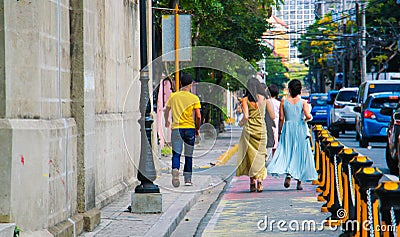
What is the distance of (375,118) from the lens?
27547mm

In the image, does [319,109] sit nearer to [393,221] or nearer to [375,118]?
[375,118]

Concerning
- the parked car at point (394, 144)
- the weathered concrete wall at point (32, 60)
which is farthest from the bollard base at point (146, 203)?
the parked car at point (394, 144)

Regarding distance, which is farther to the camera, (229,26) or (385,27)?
(385,27)

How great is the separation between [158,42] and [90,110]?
18.5 metres

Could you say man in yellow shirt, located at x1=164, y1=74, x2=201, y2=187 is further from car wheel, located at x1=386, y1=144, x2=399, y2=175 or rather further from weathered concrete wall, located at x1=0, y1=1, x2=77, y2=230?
weathered concrete wall, located at x1=0, y1=1, x2=77, y2=230

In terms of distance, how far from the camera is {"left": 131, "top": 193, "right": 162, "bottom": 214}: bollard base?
11.8 m

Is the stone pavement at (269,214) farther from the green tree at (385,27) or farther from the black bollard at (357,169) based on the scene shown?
the green tree at (385,27)

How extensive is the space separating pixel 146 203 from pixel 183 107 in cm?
330

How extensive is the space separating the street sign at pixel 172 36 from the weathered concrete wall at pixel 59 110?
5.22 m

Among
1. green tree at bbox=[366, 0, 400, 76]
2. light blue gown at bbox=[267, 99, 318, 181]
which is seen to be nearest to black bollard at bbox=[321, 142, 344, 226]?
light blue gown at bbox=[267, 99, 318, 181]

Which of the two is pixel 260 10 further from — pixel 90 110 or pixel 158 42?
pixel 90 110

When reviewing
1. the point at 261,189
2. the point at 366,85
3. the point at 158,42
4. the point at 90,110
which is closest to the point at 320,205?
the point at 261,189

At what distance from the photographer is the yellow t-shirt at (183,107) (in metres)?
14.8

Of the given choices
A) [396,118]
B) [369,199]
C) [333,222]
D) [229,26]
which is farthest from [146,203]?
[229,26]
